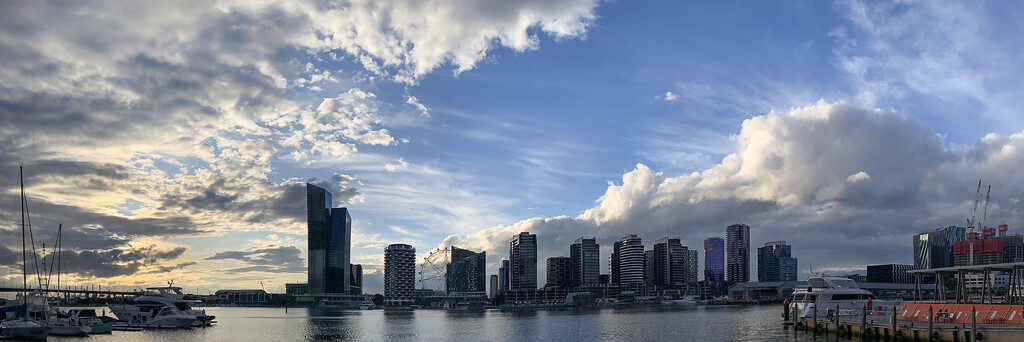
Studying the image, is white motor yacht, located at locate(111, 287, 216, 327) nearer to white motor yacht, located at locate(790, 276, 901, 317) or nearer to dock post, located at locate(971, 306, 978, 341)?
white motor yacht, located at locate(790, 276, 901, 317)

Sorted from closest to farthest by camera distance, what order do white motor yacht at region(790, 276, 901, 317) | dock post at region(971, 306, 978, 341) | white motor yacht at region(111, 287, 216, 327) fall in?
dock post at region(971, 306, 978, 341) < white motor yacht at region(790, 276, 901, 317) < white motor yacht at region(111, 287, 216, 327)

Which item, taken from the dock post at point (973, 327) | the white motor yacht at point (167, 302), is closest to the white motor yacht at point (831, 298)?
the dock post at point (973, 327)

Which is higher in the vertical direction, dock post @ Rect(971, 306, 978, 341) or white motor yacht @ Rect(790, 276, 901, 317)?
dock post @ Rect(971, 306, 978, 341)

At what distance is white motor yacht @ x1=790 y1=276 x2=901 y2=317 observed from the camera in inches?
3701

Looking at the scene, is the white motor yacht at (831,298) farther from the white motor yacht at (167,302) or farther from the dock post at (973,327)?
the white motor yacht at (167,302)

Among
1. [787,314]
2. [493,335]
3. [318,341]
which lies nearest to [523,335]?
[493,335]

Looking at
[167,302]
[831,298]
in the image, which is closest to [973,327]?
[831,298]

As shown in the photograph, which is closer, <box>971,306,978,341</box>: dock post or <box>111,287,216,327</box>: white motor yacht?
<box>971,306,978,341</box>: dock post

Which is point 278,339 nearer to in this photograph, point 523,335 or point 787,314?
point 523,335

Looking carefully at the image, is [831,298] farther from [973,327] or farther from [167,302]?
[167,302]

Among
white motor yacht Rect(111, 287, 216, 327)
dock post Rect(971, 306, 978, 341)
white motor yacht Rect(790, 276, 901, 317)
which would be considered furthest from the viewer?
white motor yacht Rect(111, 287, 216, 327)

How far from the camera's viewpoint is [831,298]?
94562mm

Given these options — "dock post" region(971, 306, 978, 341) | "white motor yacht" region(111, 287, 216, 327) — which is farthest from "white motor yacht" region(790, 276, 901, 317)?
"white motor yacht" region(111, 287, 216, 327)

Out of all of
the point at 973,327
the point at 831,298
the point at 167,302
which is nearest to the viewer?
the point at 973,327
